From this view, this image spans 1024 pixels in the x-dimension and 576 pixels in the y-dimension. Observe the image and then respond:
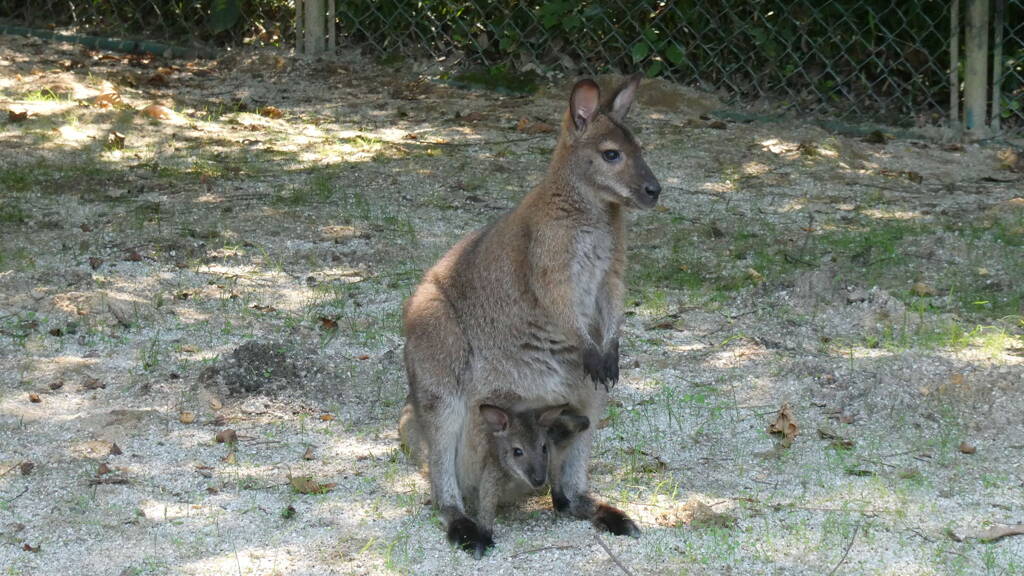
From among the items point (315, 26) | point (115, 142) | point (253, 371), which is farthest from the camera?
point (315, 26)

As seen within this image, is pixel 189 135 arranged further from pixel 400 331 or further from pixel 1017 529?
pixel 1017 529

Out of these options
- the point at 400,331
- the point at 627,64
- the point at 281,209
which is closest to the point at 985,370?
the point at 400,331

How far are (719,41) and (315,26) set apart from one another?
9.82ft

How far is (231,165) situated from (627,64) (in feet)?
9.50

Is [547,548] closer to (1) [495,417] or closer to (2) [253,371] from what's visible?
(1) [495,417]

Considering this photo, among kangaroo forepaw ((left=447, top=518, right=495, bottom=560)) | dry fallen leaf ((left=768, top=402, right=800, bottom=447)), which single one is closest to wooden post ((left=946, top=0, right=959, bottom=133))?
dry fallen leaf ((left=768, top=402, right=800, bottom=447))

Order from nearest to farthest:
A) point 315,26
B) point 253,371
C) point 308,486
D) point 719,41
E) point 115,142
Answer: point 308,486 < point 253,371 < point 115,142 < point 719,41 < point 315,26

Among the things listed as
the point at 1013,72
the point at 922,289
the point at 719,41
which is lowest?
the point at 922,289

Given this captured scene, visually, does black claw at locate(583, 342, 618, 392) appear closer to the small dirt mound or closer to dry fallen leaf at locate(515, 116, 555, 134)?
the small dirt mound

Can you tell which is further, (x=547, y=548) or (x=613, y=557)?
(x=547, y=548)

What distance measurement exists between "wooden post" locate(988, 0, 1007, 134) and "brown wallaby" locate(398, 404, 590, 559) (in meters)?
4.90

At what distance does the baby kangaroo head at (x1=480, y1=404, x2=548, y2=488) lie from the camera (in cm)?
405

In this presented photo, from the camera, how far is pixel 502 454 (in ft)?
13.5

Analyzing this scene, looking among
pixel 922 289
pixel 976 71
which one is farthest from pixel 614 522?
pixel 976 71
